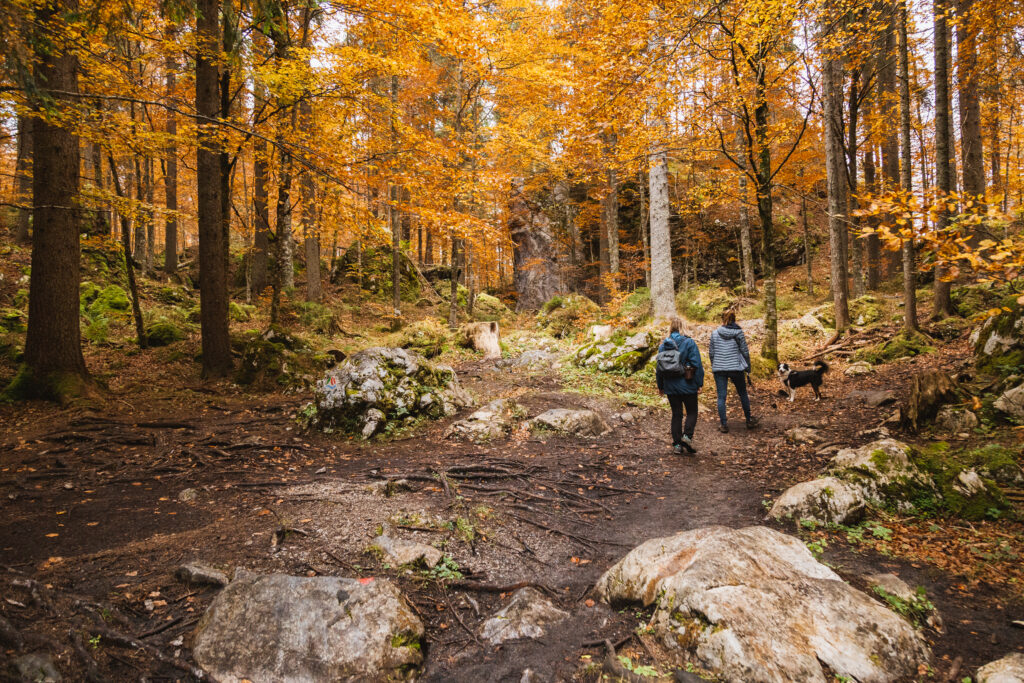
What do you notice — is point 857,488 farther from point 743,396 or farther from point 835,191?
point 835,191

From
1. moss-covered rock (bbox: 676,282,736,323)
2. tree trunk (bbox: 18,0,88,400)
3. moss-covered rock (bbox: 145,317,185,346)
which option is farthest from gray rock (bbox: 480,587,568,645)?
moss-covered rock (bbox: 676,282,736,323)

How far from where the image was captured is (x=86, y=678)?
212cm

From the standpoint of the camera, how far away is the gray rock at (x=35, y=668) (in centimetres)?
199

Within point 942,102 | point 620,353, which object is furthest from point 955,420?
point 942,102

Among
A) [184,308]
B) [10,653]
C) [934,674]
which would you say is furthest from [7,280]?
[934,674]

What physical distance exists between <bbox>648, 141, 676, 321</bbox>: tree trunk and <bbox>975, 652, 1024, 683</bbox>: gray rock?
10.2m

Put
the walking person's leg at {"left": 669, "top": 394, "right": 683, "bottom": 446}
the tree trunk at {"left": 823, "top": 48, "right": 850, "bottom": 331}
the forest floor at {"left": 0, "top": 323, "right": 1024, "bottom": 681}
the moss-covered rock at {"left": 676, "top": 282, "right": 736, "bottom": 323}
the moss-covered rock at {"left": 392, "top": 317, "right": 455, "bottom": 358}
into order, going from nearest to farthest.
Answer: the forest floor at {"left": 0, "top": 323, "right": 1024, "bottom": 681}
the walking person's leg at {"left": 669, "top": 394, "right": 683, "bottom": 446}
the tree trunk at {"left": 823, "top": 48, "right": 850, "bottom": 331}
the moss-covered rock at {"left": 392, "top": 317, "right": 455, "bottom": 358}
the moss-covered rock at {"left": 676, "top": 282, "right": 736, "bottom": 323}

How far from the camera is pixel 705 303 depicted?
55.5 feet

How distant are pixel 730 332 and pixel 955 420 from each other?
289 cm

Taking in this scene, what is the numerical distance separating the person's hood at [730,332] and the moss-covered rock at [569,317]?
7017 millimetres

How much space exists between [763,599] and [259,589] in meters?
3.20

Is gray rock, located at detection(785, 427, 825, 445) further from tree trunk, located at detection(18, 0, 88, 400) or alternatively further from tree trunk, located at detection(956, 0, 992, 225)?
tree trunk, located at detection(18, 0, 88, 400)

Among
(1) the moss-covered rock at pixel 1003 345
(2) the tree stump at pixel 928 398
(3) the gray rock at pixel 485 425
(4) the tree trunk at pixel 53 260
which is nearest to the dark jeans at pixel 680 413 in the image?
(3) the gray rock at pixel 485 425

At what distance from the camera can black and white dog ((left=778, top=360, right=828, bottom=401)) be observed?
829 centimetres
